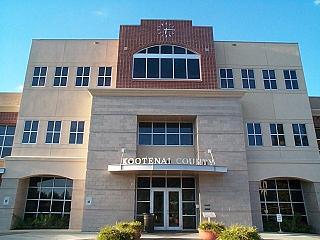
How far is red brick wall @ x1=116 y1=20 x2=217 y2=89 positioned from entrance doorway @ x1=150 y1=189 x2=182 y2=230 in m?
7.83

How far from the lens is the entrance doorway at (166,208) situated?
19016 millimetres

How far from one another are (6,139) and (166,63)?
1379 centimetres

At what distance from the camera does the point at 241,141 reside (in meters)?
20.1

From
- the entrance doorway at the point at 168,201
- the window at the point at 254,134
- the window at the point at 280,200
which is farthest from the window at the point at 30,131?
the window at the point at 280,200

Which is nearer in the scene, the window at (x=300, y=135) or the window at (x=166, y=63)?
the window at (x=300, y=135)

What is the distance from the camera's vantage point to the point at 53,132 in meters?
21.5

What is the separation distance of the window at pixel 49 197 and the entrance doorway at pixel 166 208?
6084 mm

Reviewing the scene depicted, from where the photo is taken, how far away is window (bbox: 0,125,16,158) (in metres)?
22.0

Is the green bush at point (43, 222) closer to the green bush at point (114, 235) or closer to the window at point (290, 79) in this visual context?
the green bush at point (114, 235)

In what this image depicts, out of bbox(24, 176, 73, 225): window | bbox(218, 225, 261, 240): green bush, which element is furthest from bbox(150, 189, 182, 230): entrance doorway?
bbox(218, 225, 261, 240): green bush

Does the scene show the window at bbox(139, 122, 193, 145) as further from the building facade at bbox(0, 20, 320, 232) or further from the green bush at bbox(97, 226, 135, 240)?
the green bush at bbox(97, 226, 135, 240)

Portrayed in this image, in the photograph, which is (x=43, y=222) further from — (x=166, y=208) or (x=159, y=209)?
(x=166, y=208)

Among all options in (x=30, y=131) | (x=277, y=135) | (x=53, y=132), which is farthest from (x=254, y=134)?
(x=30, y=131)

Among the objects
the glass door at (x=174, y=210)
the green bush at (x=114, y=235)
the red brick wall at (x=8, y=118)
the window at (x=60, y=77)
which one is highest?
the window at (x=60, y=77)
